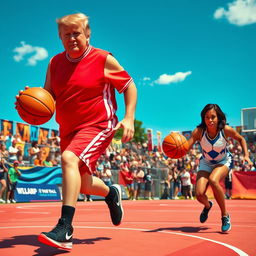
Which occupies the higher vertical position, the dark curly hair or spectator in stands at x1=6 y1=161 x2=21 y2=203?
the dark curly hair

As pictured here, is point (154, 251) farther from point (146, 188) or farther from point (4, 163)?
point (146, 188)

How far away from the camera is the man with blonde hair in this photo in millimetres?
4242

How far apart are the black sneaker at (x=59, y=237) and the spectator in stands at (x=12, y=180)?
44.4ft

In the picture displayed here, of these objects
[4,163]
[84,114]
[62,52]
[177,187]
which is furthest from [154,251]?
[177,187]

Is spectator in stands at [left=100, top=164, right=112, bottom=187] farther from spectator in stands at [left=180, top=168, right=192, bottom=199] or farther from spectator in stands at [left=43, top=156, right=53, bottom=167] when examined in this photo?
spectator in stands at [left=180, top=168, right=192, bottom=199]

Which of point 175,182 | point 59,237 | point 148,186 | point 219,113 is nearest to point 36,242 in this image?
point 59,237

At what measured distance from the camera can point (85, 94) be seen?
14.4 feet

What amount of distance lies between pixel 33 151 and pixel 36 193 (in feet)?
6.85

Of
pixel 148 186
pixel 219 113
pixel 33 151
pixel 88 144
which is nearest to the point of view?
pixel 88 144

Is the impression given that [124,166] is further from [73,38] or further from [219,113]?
[73,38]

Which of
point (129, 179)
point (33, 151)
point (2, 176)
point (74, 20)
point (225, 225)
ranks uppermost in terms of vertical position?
point (74, 20)

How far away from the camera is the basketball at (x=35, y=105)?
435 cm

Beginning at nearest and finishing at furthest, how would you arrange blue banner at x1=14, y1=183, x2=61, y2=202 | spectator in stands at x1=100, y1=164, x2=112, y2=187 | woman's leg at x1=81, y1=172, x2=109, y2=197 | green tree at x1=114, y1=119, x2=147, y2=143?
woman's leg at x1=81, y1=172, x2=109, y2=197
blue banner at x1=14, y1=183, x2=61, y2=202
spectator in stands at x1=100, y1=164, x2=112, y2=187
green tree at x1=114, y1=119, x2=147, y2=143

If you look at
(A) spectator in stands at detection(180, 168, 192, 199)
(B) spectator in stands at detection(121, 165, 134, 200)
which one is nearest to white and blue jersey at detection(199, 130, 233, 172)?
(B) spectator in stands at detection(121, 165, 134, 200)
